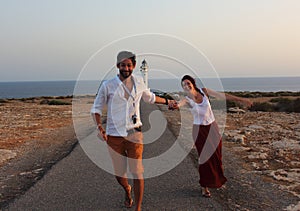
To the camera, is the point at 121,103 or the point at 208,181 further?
the point at 208,181

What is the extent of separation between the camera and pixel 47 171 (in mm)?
7867

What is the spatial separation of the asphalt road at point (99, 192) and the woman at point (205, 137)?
35cm

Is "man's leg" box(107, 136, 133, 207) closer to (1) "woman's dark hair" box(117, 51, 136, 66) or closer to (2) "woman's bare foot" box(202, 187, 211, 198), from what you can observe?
(1) "woman's dark hair" box(117, 51, 136, 66)

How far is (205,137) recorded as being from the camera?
6.36 meters

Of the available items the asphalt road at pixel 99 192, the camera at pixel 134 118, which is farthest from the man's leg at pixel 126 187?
the camera at pixel 134 118

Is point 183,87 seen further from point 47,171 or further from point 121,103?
point 47,171

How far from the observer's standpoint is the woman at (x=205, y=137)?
6.18 meters

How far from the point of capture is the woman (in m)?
6.18

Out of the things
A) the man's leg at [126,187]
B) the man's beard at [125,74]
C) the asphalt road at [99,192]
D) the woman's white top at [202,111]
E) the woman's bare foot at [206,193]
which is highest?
the man's beard at [125,74]

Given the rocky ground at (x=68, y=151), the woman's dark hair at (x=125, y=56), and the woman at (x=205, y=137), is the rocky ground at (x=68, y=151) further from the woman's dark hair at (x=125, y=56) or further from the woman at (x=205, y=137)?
the woman's dark hair at (x=125, y=56)

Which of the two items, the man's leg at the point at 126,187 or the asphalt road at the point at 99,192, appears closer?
the man's leg at the point at 126,187

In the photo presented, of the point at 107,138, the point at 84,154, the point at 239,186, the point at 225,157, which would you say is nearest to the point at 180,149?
the point at 225,157

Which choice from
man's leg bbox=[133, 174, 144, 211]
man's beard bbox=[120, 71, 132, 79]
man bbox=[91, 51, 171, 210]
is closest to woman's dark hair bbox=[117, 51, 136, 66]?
man bbox=[91, 51, 171, 210]

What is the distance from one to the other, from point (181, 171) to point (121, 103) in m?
3.35
